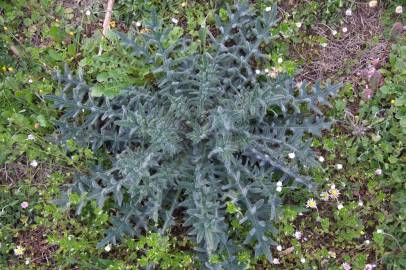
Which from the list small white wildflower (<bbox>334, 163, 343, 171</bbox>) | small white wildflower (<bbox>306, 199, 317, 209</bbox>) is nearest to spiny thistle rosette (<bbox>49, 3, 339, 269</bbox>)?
small white wildflower (<bbox>306, 199, 317, 209</bbox>)

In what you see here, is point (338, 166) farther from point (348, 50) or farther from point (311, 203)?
point (348, 50)

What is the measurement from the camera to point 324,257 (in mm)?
3668

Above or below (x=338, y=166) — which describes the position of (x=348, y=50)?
above

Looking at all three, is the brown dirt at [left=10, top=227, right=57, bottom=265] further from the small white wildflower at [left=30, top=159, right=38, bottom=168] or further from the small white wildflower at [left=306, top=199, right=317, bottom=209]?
the small white wildflower at [left=306, top=199, right=317, bottom=209]

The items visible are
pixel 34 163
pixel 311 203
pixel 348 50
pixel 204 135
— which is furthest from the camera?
pixel 348 50

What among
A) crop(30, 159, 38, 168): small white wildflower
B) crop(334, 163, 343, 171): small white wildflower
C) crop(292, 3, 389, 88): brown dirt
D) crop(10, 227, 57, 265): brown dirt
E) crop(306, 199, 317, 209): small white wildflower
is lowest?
crop(10, 227, 57, 265): brown dirt

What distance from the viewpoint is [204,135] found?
3.28 m

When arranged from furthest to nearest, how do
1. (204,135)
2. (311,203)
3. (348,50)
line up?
(348,50) → (311,203) → (204,135)

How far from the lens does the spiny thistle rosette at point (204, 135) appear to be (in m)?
3.28

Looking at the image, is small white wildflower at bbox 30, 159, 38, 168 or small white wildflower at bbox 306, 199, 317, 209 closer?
small white wildflower at bbox 306, 199, 317, 209

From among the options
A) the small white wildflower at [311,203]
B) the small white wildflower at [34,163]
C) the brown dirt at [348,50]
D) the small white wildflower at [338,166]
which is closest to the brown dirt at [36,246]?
the small white wildflower at [34,163]

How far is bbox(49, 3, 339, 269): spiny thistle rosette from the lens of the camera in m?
3.28

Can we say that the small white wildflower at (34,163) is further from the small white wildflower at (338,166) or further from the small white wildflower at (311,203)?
the small white wildflower at (338,166)

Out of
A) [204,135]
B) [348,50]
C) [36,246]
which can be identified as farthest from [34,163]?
[348,50]
